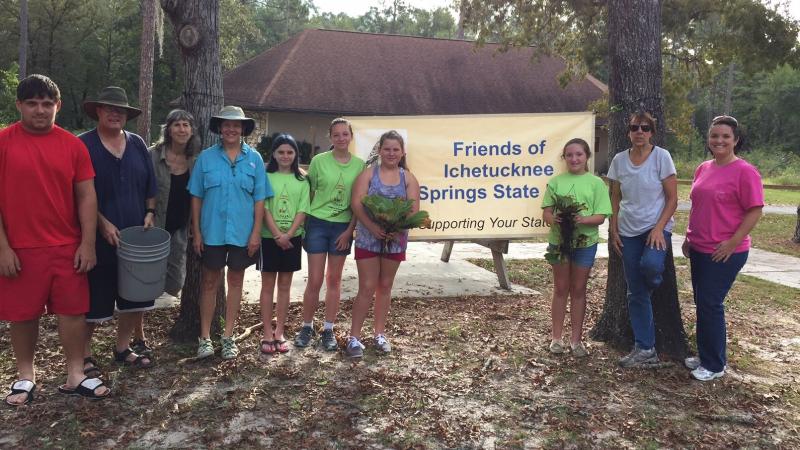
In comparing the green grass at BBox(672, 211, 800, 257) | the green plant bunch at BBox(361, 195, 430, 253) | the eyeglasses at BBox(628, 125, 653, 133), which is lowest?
Answer: the green grass at BBox(672, 211, 800, 257)

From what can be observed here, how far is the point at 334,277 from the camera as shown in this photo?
492 centimetres

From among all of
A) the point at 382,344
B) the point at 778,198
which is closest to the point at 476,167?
the point at 382,344

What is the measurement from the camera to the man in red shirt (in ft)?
11.9

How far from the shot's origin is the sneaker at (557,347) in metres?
4.97

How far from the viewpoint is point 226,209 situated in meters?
4.39

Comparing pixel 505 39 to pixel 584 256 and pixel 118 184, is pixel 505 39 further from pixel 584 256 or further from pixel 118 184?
pixel 118 184

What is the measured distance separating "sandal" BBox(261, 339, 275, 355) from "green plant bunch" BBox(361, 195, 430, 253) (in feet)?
4.01

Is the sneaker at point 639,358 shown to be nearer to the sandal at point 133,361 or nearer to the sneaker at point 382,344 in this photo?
the sneaker at point 382,344

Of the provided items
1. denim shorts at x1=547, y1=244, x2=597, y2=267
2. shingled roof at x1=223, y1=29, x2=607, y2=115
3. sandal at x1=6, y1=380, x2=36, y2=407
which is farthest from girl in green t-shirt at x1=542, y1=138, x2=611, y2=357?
shingled roof at x1=223, y1=29, x2=607, y2=115

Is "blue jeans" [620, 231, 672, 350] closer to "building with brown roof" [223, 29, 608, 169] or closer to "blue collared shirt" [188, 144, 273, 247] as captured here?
"blue collared shirt" [188, 144, 273, 247]

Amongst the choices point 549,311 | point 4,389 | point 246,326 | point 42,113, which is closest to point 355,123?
point 246,326

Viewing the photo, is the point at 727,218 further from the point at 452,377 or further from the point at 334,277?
the point at 334,277

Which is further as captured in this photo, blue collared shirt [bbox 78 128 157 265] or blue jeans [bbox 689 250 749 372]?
blue jeans [bbox 689 250 749 372]

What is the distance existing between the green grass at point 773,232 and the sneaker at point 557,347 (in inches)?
331
